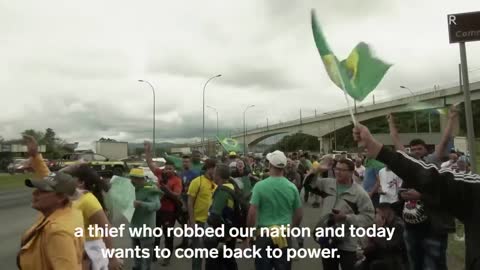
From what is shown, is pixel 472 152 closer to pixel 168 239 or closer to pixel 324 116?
pixel 168 239

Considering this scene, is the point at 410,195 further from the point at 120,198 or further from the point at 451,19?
the point at 120,198

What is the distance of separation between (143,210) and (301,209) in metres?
2.38

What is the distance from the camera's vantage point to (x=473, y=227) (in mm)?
2492

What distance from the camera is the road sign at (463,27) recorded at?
4.59m

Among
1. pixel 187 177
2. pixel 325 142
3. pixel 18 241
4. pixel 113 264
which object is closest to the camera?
pixel 113 264

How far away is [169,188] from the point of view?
25.2 feet

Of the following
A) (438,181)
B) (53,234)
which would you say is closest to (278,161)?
(438,181)

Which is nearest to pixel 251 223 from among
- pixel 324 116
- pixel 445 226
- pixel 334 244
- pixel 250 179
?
pixel 334 244

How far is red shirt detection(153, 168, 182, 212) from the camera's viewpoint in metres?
7.54

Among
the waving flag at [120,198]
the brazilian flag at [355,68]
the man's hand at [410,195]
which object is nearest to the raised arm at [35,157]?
the waving flag at [120,198]

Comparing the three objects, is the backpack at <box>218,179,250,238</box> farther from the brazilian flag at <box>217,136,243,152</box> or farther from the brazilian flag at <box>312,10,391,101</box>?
the brazilian flag at <box>217,136,243,152</box>

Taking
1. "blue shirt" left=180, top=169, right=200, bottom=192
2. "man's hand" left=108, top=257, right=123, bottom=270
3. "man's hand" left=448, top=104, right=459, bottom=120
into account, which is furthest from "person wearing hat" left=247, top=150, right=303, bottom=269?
"blue shirt" left=180, top=169, right=200, bottom=192

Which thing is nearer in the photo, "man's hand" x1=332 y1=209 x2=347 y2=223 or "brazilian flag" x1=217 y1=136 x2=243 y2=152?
"man's hand" x1=332 y1=209 x2=347 y2=223

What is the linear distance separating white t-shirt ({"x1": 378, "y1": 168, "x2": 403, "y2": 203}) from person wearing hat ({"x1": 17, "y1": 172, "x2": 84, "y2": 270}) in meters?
4.09
